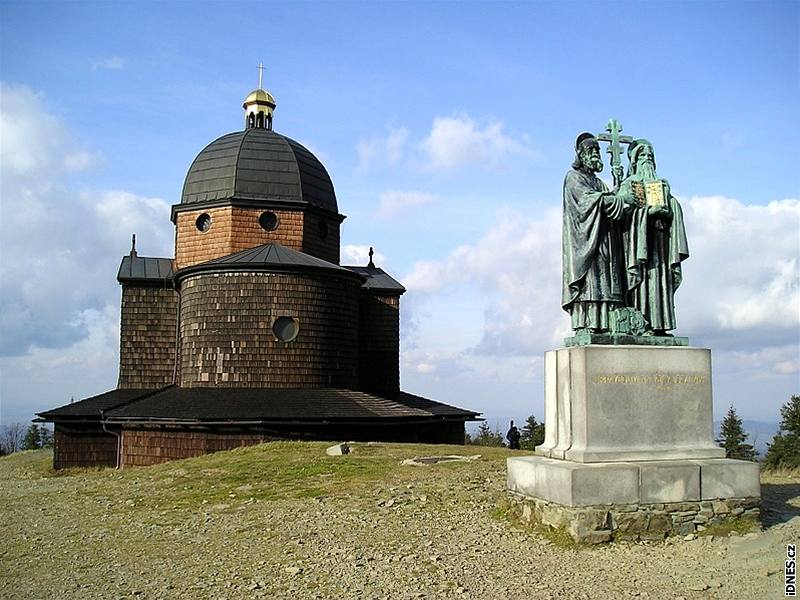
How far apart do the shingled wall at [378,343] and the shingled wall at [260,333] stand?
5.32 metres

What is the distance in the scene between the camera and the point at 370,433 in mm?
23297

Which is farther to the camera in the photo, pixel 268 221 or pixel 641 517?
pixel 268 221

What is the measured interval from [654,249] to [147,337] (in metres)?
22.6

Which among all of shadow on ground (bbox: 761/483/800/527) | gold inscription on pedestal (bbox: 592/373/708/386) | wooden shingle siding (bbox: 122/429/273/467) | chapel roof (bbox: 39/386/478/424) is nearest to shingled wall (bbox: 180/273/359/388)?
chapel roof (bbox: 39/386/478/424)

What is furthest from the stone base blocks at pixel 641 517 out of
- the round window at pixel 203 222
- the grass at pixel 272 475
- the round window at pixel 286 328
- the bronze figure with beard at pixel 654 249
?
the round window at pixel 203 222

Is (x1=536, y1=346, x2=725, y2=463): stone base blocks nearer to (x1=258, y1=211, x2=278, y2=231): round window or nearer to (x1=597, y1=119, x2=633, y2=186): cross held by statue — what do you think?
(x1=597, y1=119, x2=633, y2=186): cross held by statue

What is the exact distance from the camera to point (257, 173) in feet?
97.6

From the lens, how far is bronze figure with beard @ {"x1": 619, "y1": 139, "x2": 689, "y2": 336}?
10.4m

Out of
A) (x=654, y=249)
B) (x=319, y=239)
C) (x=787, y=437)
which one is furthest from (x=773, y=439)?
(x=654, y=249)

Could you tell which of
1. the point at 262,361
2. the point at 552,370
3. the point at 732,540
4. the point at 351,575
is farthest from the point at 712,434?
the point at 262,361

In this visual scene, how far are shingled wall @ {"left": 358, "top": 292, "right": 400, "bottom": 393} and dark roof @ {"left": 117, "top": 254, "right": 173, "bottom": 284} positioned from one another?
25.0 feet

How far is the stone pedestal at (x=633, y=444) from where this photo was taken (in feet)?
30.1

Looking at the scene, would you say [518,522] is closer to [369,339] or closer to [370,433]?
[370,433]

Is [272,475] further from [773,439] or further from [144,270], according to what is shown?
[773,439]
